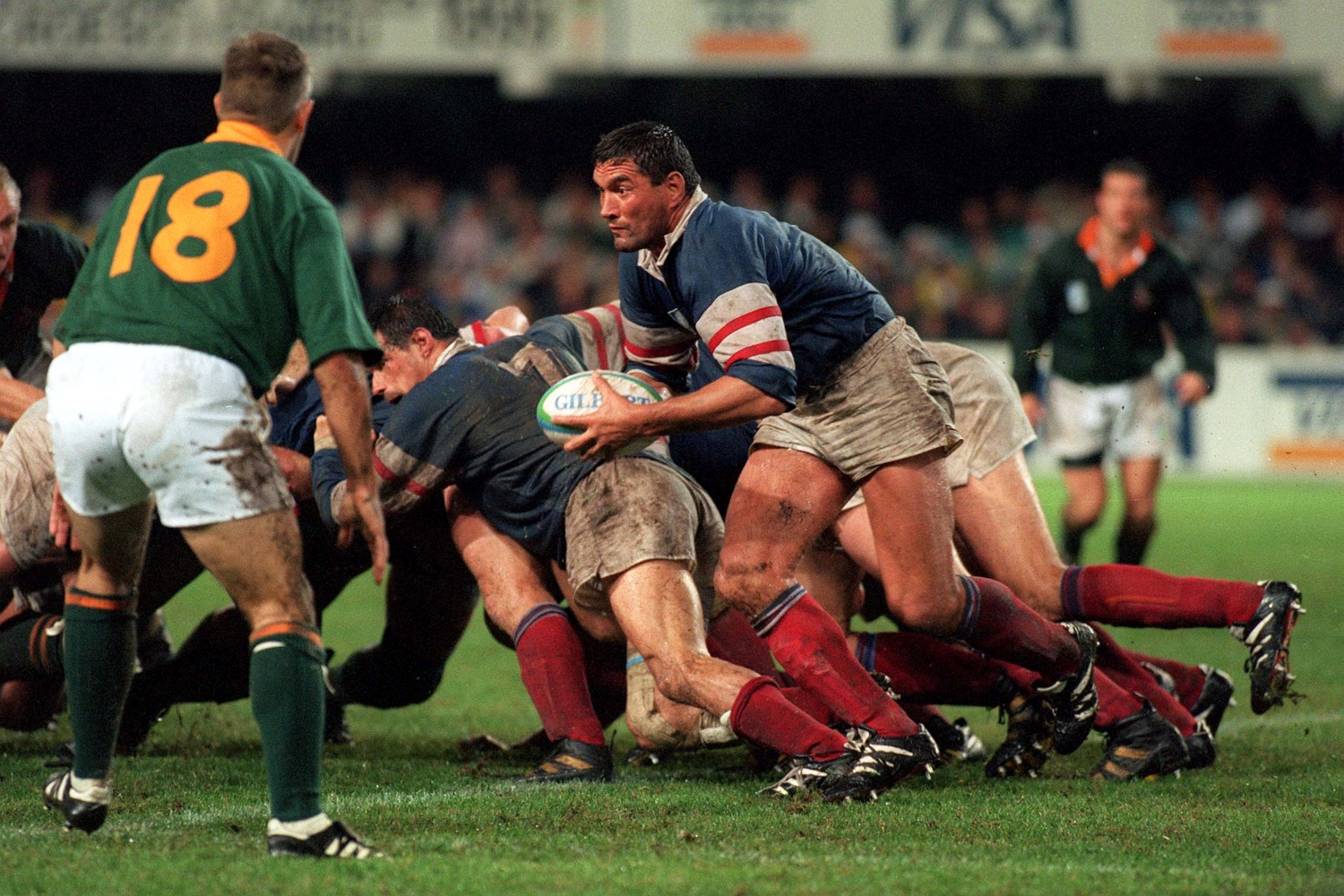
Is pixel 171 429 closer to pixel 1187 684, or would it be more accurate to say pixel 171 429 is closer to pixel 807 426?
pixel 807 426

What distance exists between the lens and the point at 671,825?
3963 mm

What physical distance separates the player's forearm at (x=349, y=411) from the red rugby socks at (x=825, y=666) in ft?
4.54

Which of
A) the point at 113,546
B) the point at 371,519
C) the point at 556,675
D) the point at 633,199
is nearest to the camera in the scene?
the point at 371,519

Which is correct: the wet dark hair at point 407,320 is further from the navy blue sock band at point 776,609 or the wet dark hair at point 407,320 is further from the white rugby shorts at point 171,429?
the white rugby shorts at point 171,429

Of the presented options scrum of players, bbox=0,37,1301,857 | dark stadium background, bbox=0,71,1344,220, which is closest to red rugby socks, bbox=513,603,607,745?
scrum of players, bbox=0,37,1301,857

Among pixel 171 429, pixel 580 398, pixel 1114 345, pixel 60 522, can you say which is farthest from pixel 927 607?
pixel 1114 345

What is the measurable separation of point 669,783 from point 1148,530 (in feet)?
14.7

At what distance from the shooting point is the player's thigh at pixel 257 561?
3449 mm

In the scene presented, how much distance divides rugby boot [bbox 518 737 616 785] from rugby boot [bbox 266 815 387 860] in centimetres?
115

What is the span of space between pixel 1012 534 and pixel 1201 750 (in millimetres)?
876

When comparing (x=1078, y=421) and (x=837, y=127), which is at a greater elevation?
(x=837, y=127)

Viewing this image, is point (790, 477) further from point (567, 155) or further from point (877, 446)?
point (567, 155)

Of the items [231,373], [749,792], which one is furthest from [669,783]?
[231,373]

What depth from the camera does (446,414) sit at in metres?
4.79
